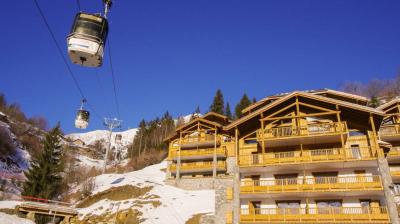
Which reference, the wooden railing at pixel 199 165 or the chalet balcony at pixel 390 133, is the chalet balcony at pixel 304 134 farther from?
the wooden railing at pixel 199 165

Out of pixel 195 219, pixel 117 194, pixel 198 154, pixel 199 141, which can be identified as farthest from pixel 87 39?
pixel 199 141

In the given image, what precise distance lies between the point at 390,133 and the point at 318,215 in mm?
18134

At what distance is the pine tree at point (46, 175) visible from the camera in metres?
39.1

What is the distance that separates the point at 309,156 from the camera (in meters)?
28.4

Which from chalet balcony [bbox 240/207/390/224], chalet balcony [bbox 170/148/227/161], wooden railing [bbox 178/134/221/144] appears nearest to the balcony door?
chalet balcony [bbox 240/207/390/224]

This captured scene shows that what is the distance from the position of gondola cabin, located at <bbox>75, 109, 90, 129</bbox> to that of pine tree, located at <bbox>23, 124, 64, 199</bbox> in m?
22.7

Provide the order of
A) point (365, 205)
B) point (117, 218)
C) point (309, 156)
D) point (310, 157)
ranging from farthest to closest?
1. point (117, 218)
2. point (309, 156)
3. point (310, 157)
4. point (365, 205)

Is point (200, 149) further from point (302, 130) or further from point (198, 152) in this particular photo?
point (302, 130)

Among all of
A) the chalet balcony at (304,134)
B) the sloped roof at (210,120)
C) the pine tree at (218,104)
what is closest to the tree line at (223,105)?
the pine tree at (218,104)

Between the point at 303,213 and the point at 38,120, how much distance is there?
294 feet

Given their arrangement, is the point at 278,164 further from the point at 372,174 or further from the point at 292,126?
the point at 372,174

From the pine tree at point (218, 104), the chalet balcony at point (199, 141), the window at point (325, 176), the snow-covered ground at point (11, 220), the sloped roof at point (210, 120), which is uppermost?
the pine tree at point (218, 104)

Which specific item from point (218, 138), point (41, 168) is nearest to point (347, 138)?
point (218, 138)

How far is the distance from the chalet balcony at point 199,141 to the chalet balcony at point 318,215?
2082cm
